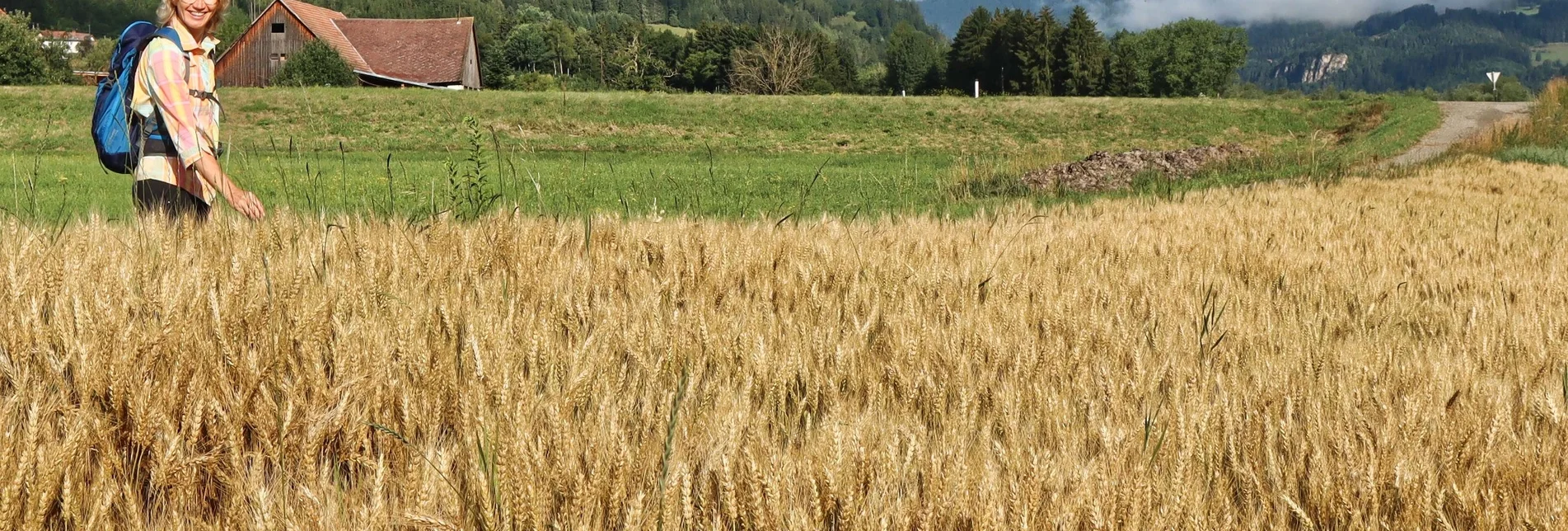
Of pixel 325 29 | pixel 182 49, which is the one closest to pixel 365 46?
pixel 325 29

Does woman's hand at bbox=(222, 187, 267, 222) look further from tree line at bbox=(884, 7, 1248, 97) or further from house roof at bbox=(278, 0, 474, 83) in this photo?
tree line at bbox=(884, 7, 1248, 97)

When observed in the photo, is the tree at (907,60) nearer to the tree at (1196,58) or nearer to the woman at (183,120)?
the tree at (1196,58)

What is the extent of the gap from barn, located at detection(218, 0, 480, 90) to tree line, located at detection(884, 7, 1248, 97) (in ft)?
99.3

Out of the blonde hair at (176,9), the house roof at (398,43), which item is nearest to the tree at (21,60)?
the house roof at (398,43)

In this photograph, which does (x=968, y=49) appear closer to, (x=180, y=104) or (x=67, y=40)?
(x=67, y=40)

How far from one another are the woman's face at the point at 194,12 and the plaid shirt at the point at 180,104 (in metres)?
0.05

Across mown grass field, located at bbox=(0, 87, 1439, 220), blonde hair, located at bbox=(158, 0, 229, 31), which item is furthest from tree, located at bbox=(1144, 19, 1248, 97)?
blonde hair, located at bbox=(158, 0, 229, 31)

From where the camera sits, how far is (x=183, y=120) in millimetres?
3760

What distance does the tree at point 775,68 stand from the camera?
70.7m

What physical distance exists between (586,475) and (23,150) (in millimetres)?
27877

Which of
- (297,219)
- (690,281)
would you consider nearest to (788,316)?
(690,281)

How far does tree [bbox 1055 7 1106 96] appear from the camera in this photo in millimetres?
74438

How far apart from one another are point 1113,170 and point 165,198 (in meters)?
11.0

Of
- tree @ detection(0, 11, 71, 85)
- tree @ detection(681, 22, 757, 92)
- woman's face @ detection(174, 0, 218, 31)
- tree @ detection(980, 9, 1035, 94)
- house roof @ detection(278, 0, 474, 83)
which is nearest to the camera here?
woman's face @ detection(174, 0, 218, 31)
